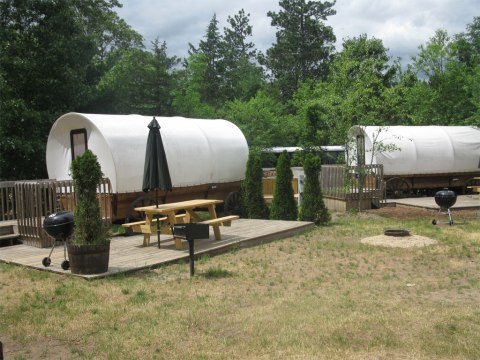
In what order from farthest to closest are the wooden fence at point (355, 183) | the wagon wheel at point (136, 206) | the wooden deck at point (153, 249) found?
the wooden fence at point (355, 183) < the wagon wheel at point (136, 206) < the wooden deck at point (153, 249)

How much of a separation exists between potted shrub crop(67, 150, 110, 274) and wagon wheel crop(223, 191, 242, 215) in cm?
777

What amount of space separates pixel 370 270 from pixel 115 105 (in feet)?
52.2

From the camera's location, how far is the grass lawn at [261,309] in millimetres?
4742

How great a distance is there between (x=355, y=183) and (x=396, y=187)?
4.03 m

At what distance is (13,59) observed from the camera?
15914 mm

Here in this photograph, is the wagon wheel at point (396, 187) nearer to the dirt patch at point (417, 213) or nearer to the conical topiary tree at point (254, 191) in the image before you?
the dirt patch at point (417, 213)

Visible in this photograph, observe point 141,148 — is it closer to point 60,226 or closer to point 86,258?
point 60,226

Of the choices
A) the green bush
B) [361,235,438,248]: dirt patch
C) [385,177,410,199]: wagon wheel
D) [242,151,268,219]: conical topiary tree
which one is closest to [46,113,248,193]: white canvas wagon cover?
[242,151,268,219]: conical topiary tree

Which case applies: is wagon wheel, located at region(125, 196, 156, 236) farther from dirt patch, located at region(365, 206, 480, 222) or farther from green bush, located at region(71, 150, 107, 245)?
dirt patch, located at region(365, 206, 480, 222)

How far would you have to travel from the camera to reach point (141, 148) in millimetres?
12578

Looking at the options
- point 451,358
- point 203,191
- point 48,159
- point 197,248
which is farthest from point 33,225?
point 451,358

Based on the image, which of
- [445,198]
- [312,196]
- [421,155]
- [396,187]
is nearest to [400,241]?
[312,196]

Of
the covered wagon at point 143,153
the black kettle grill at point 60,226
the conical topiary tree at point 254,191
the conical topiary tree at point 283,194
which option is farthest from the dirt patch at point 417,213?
the black kettle grill at point 60,226

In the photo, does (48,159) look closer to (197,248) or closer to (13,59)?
(13,59)
